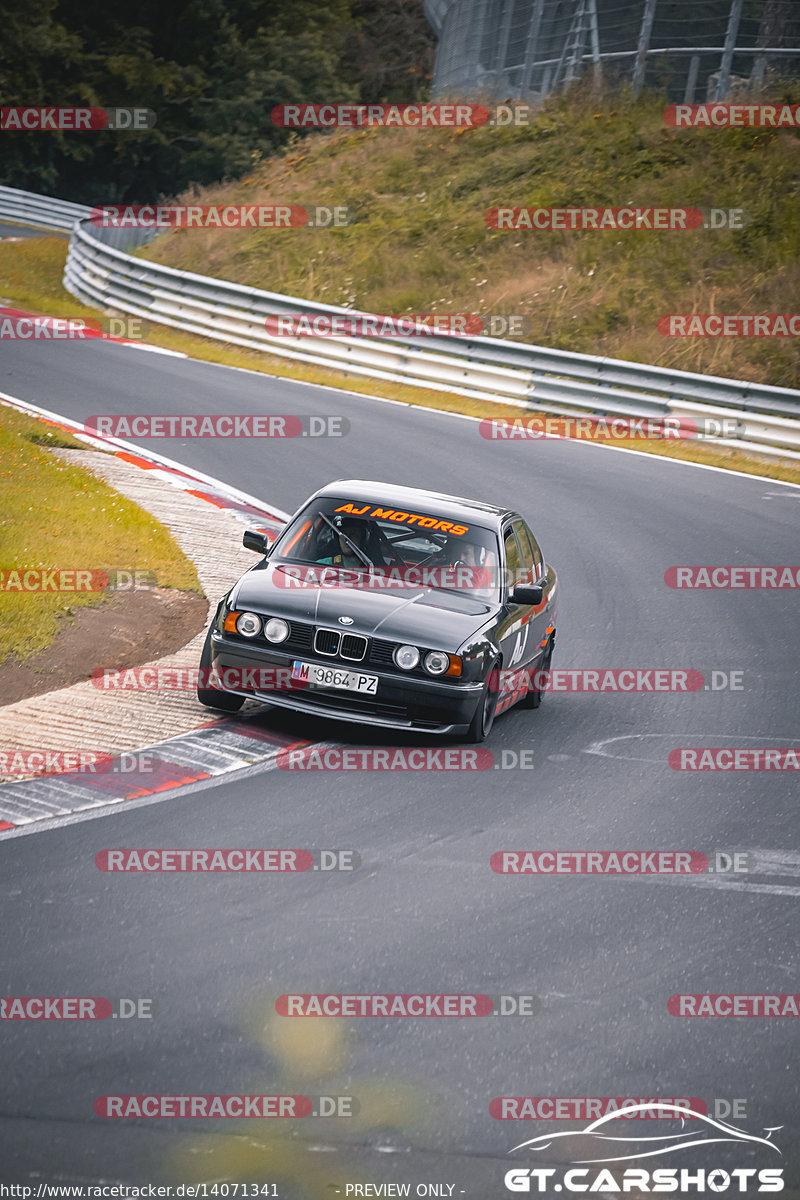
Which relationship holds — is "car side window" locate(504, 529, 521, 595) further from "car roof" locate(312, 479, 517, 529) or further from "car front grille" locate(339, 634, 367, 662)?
"car front grille" locate(339, 634, 367, 662)

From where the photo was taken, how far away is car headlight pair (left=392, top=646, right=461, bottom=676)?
9047mm

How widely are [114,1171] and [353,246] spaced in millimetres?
29838

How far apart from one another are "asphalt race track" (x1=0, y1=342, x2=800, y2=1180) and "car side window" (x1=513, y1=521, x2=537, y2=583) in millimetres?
1010

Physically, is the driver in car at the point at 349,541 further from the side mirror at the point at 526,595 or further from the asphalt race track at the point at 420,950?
the asphalt race track at the point at 420,950

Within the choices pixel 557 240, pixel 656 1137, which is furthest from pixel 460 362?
pixel 656 1137

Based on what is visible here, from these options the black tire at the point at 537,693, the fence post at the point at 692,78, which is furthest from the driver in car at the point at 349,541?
the fence post at the point at 692,78

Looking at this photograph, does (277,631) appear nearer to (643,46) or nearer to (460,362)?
(460,362)

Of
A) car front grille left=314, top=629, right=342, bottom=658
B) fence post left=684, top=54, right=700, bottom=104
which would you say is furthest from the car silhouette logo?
fence post left=684, top=54, right=700, bottom=104

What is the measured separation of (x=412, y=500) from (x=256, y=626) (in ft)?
6.16

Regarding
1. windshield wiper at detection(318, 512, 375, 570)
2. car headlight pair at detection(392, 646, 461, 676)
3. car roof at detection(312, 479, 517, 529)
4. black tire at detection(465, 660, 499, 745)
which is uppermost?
car roof at detection(312, 479, 517, 529)

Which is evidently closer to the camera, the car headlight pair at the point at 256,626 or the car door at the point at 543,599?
the car headlight pair at the point at 256,626

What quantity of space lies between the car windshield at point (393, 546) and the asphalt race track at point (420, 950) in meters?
1.14

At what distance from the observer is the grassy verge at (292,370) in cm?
2206

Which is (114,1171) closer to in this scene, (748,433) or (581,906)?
(581,906)
